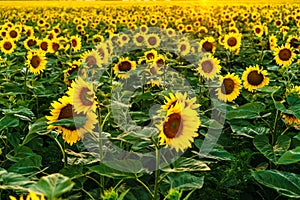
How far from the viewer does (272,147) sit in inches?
110

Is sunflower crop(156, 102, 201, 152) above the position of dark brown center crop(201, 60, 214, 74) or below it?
above

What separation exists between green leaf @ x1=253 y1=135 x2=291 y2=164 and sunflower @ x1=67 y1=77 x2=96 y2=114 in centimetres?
102

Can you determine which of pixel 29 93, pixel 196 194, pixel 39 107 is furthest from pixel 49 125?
pixel 29 93

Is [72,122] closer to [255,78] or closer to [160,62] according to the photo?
[255,78]

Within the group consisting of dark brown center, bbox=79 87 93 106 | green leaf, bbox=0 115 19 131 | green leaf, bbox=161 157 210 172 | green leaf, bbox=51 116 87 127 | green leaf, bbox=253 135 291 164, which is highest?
dark brown center, bbox=79 87 93 106

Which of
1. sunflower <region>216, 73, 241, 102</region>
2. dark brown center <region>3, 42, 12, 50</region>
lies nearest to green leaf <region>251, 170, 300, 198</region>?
sunflower <region>216, 73, 241, 102</region>

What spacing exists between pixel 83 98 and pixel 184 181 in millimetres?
672

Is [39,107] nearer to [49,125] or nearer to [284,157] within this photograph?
[49,125]

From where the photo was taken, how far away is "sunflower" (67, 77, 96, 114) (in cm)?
232

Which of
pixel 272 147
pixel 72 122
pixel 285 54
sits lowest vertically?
pixel 272 147

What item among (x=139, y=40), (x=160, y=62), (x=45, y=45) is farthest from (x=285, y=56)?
(x=45, y=45)

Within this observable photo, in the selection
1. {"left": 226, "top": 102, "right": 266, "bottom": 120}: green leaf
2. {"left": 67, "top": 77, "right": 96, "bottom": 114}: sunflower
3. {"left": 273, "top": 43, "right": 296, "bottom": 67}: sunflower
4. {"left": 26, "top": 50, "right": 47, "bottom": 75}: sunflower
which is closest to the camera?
{"left": 67, "top": 77, "right": 96, "bottom": 114}: sunflower

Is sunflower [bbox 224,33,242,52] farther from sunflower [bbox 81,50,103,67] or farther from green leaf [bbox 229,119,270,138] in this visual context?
green leaf [bbox 229,119,270,138]

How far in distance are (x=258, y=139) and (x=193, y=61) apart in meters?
2.86
